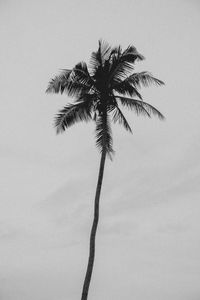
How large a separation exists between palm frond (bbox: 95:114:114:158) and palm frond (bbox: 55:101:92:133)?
77 cm

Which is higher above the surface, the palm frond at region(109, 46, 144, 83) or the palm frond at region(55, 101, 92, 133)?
the palm frond at region(109, 46, 144, 83)

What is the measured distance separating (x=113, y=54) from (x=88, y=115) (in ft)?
12.0

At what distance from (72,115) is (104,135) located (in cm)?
202

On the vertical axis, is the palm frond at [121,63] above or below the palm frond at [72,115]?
above

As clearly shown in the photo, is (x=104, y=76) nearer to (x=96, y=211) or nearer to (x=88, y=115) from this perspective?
(x=88, y=115)

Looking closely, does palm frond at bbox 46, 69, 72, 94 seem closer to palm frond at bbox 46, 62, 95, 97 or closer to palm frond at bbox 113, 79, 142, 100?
palm frond at bbox 46, 62, 95, 97

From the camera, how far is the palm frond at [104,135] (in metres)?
19.2

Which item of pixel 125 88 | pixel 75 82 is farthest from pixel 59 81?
pixel 125 88

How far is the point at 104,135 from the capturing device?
19.2 meters

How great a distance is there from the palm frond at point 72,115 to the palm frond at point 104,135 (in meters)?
0.77

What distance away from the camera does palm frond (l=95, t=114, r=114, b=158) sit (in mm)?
19172

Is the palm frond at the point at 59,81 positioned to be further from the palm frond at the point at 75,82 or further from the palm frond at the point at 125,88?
the palm frond at the point at 125,88

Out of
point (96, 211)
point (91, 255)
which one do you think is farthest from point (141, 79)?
point (91, 255)

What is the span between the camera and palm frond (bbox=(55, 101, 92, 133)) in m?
19.5
